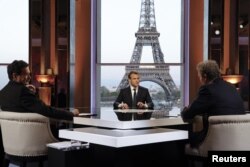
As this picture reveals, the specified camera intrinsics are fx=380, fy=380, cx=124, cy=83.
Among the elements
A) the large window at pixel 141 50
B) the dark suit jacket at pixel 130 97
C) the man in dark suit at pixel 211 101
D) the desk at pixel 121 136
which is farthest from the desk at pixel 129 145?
the large window at pixel 141 50

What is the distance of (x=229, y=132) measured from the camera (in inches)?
105

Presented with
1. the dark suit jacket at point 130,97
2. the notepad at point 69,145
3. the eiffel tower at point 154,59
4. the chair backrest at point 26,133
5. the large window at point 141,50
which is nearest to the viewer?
the notepad at point 69,145

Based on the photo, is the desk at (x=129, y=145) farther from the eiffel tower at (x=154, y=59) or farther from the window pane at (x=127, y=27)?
the window pane at (x=127, y=27)

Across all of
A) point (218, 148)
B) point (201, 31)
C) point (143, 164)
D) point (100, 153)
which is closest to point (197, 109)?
point (218, 148)

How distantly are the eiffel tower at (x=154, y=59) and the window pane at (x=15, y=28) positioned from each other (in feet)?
6.43

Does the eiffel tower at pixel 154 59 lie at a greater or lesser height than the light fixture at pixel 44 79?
greater

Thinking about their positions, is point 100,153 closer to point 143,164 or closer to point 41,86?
point 143,164

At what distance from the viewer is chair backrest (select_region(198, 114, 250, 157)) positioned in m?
2.65

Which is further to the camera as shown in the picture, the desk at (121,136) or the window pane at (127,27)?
the window pane at (127,27)

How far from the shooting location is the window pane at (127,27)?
7.01 meters

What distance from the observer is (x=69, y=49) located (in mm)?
6758

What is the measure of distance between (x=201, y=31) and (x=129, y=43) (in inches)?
52.3

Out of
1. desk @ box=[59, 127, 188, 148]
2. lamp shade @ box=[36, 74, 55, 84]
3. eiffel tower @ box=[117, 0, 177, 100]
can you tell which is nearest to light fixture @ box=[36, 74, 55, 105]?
lamp shade @ box=[36, 74, 55, 84]

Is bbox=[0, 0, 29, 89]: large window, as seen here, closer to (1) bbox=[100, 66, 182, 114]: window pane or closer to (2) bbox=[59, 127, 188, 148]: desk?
(1) bbox=[100, 66, 182, 114]: window pane
